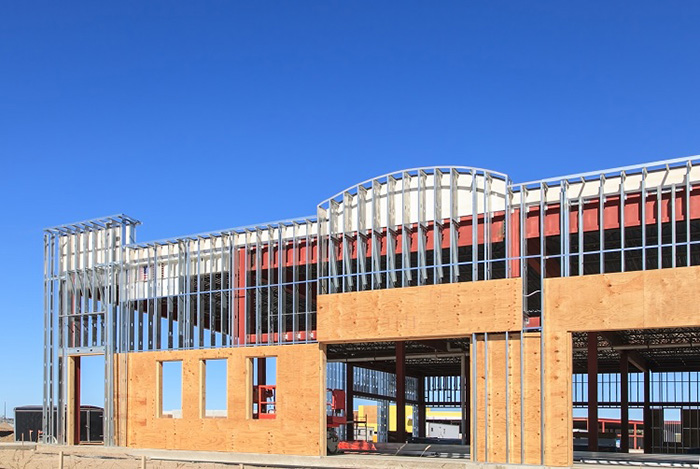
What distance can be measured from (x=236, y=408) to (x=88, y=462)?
651cm

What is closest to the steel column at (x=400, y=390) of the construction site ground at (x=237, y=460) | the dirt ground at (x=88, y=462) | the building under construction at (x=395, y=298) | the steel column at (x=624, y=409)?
the building under construction at (x=395, y=298)

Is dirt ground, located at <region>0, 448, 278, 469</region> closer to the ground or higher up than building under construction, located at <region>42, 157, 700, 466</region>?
closer to the ground

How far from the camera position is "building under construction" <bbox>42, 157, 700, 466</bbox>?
30391 mm

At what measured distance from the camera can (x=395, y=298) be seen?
3438cm

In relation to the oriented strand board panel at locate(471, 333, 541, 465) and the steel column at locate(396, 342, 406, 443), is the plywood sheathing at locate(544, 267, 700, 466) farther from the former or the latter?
the steel column at locate(396, 342, 406, 443)

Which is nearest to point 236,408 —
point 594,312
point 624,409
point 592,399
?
point 592,399

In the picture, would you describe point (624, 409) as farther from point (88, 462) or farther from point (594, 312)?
point (88, 462)

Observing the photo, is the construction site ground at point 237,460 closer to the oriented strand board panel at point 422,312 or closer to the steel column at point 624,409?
the oriented strand board panel at point 422,312

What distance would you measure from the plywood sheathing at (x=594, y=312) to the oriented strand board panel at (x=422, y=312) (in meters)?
1.46

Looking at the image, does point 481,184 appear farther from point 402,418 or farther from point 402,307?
point 402,418

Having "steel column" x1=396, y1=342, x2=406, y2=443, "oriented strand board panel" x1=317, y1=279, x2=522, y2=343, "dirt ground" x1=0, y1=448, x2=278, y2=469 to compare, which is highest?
"oriented strand board panel" x1=317, y1=279, x2=522, y2=343

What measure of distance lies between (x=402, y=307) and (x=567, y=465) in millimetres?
8131

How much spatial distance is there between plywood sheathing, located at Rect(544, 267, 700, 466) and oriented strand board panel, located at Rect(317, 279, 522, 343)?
57.5 inches

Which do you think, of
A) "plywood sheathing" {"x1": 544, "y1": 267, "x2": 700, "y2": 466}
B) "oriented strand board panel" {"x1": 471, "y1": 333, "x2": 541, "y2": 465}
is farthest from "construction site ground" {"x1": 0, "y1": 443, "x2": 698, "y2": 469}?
"plywood sheathing" {"x1": 544, "y1": 267, "x2": 700, "y2": 466}
